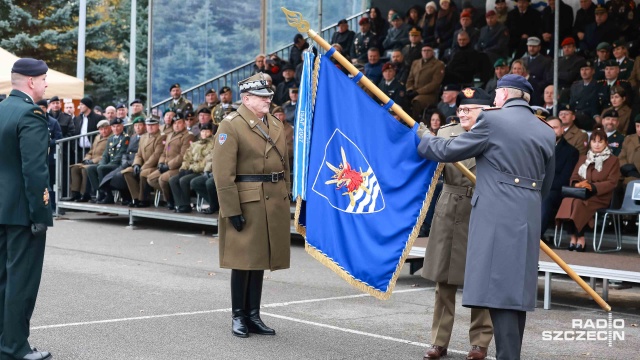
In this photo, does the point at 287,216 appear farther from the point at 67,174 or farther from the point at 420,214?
the point at 67,174

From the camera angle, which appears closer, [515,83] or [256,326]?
[515,83]

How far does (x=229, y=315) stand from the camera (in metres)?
8.69

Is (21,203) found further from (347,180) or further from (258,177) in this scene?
(347,180)

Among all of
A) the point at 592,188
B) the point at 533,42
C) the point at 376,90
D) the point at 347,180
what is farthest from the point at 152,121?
the point at 376,90

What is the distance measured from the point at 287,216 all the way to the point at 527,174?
2496 millimetres

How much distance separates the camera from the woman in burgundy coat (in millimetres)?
12008

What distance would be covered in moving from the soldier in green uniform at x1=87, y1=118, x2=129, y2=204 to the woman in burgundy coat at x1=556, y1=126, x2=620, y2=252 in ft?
31.4

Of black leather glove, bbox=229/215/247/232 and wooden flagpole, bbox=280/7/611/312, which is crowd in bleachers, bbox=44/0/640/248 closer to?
wooden flagpole, bbox=280/7/611/312

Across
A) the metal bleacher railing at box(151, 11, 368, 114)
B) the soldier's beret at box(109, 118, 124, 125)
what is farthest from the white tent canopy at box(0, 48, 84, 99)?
the soldier's beret at box(109, 118, 124, 125)

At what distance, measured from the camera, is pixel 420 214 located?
7.25 m

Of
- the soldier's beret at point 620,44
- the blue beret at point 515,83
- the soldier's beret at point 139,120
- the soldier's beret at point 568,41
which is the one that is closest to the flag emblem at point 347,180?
the blue beret at point 515,83

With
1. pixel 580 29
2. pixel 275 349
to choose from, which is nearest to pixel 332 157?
pixel 275 349

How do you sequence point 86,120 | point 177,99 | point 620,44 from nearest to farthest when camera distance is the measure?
point 620,44
point 177,99
point 86,120
